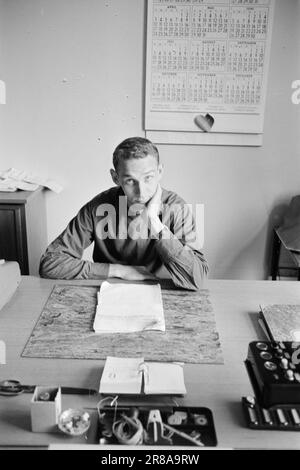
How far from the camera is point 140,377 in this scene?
0.99 metres

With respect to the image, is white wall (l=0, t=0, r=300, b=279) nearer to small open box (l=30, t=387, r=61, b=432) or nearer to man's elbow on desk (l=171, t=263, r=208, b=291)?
man's elbow on desk (l=171, t=263, r=208, b=291)

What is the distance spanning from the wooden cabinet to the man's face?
0.96 meters

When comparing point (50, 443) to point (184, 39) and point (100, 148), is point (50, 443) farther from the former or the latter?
point (184, 39)

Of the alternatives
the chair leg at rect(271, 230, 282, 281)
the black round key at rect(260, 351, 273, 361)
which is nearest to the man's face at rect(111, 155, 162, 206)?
the black round key at rect(260, 351, 273, 361)

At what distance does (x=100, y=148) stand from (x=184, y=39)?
2.65 ft

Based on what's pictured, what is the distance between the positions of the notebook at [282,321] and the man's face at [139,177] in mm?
567

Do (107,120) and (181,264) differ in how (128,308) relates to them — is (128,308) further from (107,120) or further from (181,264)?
(107,120)

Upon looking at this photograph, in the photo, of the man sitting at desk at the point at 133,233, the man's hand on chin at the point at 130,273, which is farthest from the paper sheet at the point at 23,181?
the man's hand on chin at the point at 130,273

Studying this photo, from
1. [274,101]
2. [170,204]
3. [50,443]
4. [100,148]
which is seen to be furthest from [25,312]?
[274,101]

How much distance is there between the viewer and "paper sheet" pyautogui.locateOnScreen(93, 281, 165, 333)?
122cm

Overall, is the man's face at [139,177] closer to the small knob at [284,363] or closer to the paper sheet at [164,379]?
the paper sheet at [164,379]

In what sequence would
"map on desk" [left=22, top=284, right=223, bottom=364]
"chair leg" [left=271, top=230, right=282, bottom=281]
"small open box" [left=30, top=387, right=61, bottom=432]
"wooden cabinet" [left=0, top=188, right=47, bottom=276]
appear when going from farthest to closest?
"chair leg" [left=271, top=230, right=282, bottom=281], "wooden cabinet" [left=0, top=188, right=47, bottom=276], "map on desk" [left=22, top=284, right=223, bottom=364], "small open box" [left=30, top=387, right=61, bottom=432]

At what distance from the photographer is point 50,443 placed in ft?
2.70

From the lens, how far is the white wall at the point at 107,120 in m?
2.54
